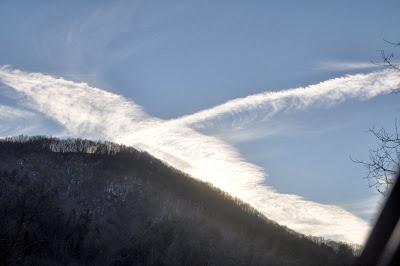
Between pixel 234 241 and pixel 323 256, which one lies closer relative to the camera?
pixel 323 256

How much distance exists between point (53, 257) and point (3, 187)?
5859 cm

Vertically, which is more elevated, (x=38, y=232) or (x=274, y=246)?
(x=274, y=246)

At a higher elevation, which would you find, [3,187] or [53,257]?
[3,187]

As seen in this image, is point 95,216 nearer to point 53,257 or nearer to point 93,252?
point 93,252

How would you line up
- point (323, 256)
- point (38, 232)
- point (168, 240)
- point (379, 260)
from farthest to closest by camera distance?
1. point (168, 240)
2. point (323, 256)
3. point (38, 232)
4. point (379, 260)

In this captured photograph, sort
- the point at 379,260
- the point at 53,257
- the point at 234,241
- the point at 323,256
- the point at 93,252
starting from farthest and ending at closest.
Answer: the point at 234,241 → the point at 323,256 → the point at 93,252 → the point at 53,257 → the point at 379,260

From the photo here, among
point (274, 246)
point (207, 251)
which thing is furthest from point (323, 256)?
point (207, 251)

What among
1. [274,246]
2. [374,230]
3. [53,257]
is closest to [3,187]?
[53,257]

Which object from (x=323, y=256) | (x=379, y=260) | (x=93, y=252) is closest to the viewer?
(x=379, y=260)

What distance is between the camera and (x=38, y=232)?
141750 mm

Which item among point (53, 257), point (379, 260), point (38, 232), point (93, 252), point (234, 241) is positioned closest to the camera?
point (379, 260)

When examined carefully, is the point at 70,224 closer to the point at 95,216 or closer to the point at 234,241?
the point at 95,216

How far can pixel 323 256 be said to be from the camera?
16650 centimetres

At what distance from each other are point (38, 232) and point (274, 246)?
8581 centimetres
